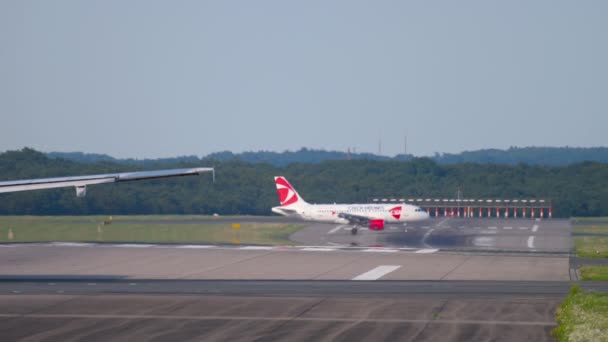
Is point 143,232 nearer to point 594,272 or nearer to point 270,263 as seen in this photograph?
point 270,263

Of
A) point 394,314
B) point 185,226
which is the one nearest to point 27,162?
point 185,226

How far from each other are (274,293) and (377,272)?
8.41m

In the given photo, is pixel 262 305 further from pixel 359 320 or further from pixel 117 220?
pixel 117 220

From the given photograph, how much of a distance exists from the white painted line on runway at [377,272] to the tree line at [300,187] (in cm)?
7821

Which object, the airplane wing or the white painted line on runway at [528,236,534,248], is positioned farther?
the white painted line on runway at [528,236,534,248]

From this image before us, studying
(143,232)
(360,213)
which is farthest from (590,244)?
(143,232)

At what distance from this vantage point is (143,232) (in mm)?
71562

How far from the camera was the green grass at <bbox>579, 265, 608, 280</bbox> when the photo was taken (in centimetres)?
3528

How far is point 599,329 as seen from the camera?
2167 cm

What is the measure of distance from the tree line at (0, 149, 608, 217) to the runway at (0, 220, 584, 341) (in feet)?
216

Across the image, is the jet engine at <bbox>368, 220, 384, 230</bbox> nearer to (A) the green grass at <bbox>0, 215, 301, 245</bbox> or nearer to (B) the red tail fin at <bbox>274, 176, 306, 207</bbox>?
(A) the green grass at <bbox>0, 215, 301, 245</bbox>

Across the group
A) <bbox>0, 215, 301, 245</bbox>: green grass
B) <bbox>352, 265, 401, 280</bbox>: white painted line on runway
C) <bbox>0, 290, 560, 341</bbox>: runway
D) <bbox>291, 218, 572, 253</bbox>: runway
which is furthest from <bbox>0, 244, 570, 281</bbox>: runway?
<bbox>0, 215, 301, 245</bbox>: green grass

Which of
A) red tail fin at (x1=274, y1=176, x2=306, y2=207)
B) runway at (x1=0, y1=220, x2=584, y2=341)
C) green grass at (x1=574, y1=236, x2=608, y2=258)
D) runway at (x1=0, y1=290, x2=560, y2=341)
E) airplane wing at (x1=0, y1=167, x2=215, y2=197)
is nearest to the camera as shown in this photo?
runway at (x1=0, y1=290, x2=560, y2=341)

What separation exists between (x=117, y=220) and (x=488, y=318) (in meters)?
67.0
